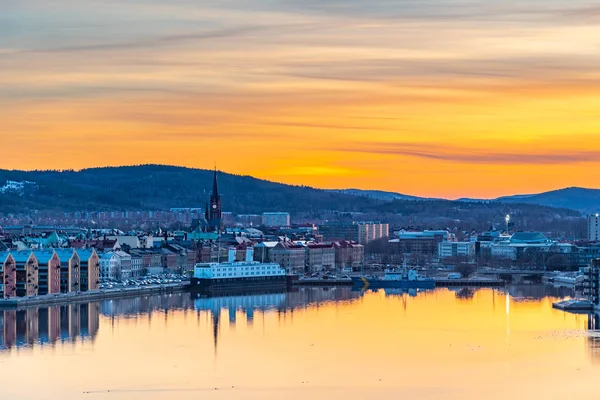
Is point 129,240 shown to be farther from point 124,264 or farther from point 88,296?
point 88,296

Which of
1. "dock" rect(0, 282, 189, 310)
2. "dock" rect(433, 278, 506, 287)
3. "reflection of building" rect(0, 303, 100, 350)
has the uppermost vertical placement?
"dock" rect(0, 282, 189, 310)

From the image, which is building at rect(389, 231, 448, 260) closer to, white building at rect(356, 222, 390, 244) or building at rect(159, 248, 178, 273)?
white building at rect(356, 222, 390, 244)

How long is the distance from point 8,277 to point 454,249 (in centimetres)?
3068

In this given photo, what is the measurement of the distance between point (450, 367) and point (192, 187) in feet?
319

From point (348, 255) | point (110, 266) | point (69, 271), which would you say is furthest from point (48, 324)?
point (348, 255)

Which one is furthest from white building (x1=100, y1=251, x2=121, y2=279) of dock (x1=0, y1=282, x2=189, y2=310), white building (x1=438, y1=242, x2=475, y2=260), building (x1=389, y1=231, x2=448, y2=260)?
building (x1=389, y1=231, x2=448, y2=260)

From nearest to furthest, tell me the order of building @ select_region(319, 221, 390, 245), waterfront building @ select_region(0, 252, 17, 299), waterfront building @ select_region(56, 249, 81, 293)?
waterfront building @ select_region(0, 252, 17, 299)
waterfront building @ select_region(56, 249, 81, 293)
building @ select_region(319, 221, 390, 245)

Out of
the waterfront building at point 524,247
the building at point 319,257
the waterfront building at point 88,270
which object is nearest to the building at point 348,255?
the building at point 319,257

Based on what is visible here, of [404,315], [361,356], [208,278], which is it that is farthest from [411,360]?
[208,278]

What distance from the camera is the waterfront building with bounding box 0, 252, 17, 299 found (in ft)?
103

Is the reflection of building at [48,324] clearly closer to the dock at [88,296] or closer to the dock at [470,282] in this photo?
the dock at [88,296]

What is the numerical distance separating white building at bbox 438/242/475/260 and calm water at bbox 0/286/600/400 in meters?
26.2

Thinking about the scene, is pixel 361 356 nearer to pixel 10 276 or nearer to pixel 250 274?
pixel 10 276

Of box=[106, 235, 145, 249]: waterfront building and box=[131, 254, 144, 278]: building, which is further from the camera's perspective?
box=[106, 235, 145, 249]: waterfront building
